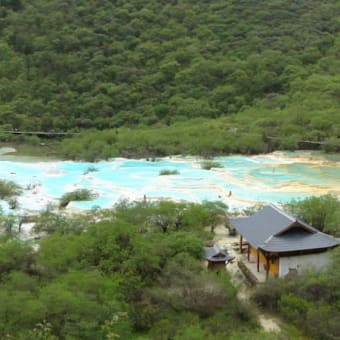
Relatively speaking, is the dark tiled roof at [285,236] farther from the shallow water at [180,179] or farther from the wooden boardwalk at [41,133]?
the wooden boardwalk at [41,133]

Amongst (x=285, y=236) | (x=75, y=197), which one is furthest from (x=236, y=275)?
(x=75, y=197)

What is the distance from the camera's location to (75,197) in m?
19.9

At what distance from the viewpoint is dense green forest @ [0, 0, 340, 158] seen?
37094mm

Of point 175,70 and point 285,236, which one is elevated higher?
point 175,70

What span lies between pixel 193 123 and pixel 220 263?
27096 millimetres

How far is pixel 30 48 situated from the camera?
46.4 metres

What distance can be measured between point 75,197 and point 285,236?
377 inches

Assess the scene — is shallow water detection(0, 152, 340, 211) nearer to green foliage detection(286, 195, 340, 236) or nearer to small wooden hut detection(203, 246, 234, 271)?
green foliage detection(286, 195, 340, 236)

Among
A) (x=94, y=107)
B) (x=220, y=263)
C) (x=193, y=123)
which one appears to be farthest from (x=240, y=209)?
(x=94, y=107)

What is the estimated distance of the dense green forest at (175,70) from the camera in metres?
37.1

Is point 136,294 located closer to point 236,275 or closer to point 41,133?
point 236,275

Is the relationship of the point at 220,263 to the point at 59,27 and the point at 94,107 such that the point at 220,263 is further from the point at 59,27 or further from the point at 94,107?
the point at 59,27

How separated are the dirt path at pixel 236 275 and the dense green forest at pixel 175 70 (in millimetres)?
17040

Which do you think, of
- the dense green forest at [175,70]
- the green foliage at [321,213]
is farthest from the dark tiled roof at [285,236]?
the dense green forest at [175,70]
